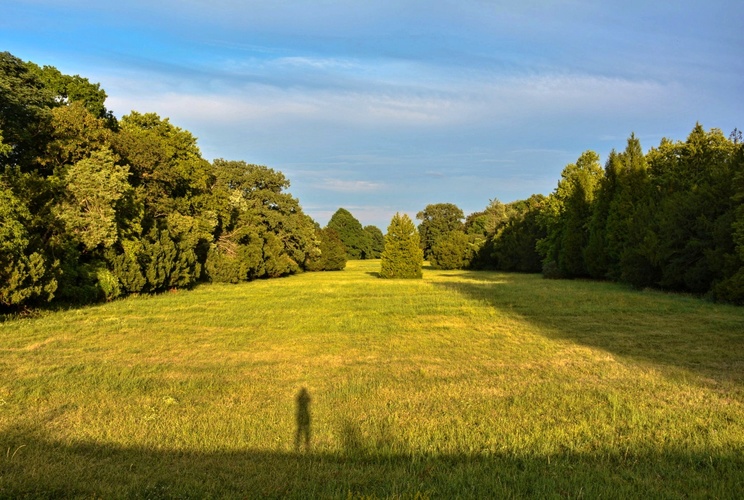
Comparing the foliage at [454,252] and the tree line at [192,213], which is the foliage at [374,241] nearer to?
the foliage at [454,252]

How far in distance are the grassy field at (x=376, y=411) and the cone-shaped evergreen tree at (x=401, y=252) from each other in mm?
32766

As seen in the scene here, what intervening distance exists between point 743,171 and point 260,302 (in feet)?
74.7

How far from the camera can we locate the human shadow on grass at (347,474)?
391 cm

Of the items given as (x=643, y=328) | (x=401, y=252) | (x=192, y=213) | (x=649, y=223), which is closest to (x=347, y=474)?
(x=643, y=328)

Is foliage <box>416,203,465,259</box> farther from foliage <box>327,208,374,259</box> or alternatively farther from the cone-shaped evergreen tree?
the cone-shaped evergreen tree

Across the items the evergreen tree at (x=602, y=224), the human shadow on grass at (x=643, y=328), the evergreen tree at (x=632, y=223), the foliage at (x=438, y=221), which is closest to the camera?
the human shadow on grass at (x=643, y=328)

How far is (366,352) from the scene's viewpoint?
11.0 metres

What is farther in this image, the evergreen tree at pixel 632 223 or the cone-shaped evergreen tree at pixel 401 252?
the cone-shaped evergreen tree at pixel 401 252

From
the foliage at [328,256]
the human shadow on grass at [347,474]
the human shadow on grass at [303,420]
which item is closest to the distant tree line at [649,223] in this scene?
the human shadow on grass at [347,474]

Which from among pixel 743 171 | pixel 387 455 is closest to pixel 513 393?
pixel 387 455

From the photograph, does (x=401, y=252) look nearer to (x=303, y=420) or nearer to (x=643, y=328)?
(x=643, y=328)

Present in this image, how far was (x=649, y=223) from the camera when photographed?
97.7 ft

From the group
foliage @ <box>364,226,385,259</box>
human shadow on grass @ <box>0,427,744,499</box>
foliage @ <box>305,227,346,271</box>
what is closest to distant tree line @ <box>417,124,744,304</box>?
human shadow on grass @ <box>0,427,744,499</box>

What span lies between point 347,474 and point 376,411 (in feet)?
6.87
